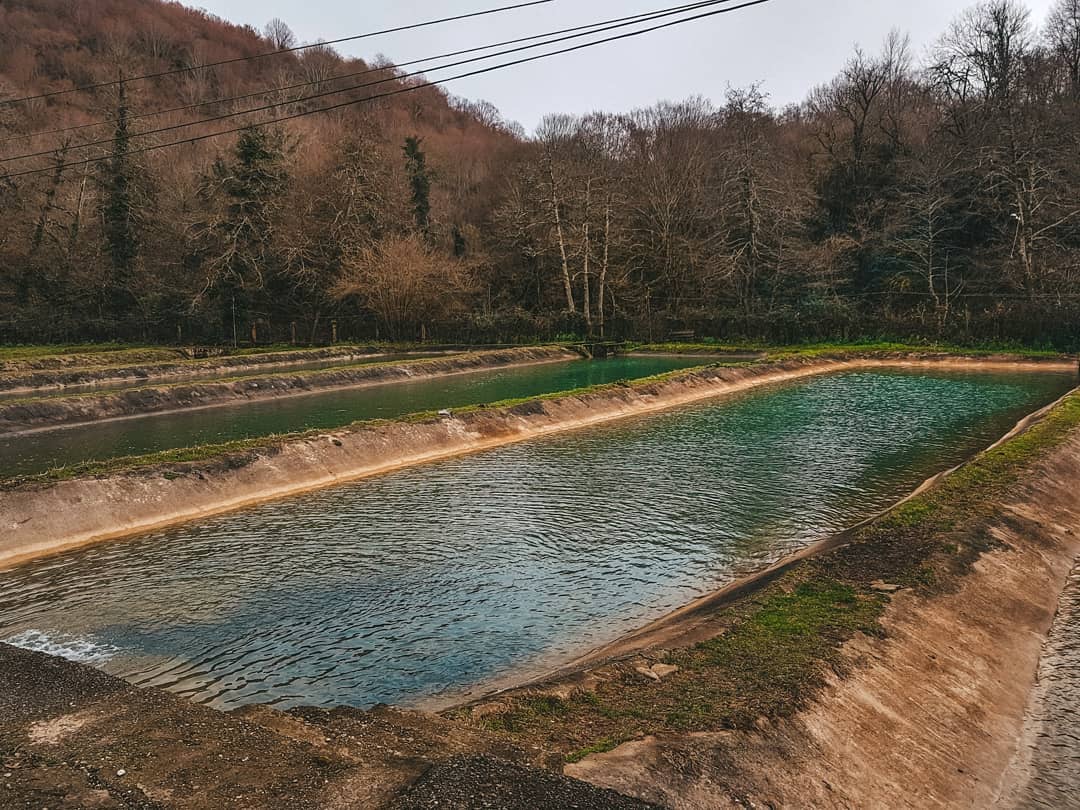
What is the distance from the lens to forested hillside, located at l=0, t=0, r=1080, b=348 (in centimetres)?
4166

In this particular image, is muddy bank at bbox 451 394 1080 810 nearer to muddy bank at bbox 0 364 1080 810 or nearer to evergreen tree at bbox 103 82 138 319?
muddy bank at bbox 0 364 1080 810

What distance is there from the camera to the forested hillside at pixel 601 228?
4166 centimetres

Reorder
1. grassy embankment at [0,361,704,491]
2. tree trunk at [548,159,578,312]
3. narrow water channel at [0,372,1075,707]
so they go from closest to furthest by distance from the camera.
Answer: narrow water channel at [0,372,1075,707]
grassy embankment at [0,361,704,491]
tree trunk at [548,159,578,312]

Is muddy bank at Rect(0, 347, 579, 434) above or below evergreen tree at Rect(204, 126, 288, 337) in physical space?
below

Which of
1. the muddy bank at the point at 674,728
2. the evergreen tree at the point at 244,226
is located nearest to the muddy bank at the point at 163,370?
the evergreen tree at the point at 244,226

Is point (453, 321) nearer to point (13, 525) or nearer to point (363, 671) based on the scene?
point (13, 525)

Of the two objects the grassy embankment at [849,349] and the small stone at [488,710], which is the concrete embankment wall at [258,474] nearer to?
the small stone at [488,710]

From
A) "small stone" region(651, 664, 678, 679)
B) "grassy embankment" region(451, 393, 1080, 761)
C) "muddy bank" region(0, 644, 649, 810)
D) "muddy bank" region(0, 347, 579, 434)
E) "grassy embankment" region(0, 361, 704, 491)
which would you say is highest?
"muddy bank" region(0, 347, 579, 434)

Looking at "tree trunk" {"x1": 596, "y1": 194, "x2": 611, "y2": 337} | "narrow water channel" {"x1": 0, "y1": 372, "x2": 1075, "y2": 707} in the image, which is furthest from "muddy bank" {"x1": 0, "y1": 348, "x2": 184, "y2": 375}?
"tree trunk" {"x1": 596, "y1": 194, "x2": 611, "y2": 337}

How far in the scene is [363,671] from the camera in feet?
23.3

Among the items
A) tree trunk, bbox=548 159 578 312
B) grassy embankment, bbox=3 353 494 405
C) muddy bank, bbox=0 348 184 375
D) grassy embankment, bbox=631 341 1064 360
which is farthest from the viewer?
tree trunk, bbox=548 159 578 312

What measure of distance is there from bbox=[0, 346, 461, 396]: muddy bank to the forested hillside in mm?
8348

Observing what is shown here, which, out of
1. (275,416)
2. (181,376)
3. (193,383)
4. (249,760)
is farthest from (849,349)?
(249,760)

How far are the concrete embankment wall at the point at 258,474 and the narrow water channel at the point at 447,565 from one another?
625 mm
